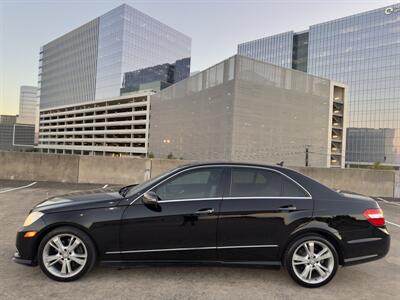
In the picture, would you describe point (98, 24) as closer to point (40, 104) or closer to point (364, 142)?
point (40, 104)

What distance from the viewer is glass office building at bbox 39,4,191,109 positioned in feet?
347

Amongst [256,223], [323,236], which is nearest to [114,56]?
[256,223]

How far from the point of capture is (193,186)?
399 centimetres

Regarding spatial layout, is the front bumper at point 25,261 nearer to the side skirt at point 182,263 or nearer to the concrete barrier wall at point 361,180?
the side skirt at point 182,263

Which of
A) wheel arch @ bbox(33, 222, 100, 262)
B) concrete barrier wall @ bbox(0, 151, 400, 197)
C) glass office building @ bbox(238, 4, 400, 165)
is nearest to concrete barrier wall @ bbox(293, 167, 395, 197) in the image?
concrete barrier wall @ bbox(0, 151, 400, 197)

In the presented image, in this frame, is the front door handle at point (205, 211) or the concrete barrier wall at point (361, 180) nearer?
the front door handle at point (205, 211)

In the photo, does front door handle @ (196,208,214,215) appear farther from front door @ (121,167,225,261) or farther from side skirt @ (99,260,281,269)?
side skirt @ (99,260,281,269)

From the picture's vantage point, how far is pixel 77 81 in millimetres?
125312

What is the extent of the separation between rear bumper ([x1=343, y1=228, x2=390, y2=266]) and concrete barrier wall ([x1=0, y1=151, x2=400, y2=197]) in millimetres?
9148

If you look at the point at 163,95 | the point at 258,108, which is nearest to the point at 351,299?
the point at 258,108

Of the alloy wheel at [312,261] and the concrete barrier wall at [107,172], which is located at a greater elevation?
the concrete barrier wall at [107,172]

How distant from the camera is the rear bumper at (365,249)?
386 centimetres

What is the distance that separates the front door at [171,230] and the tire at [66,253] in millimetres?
409

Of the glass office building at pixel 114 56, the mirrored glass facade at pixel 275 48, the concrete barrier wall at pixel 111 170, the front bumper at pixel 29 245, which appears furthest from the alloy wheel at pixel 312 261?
the mirrored glass facade at pixel 275 48
